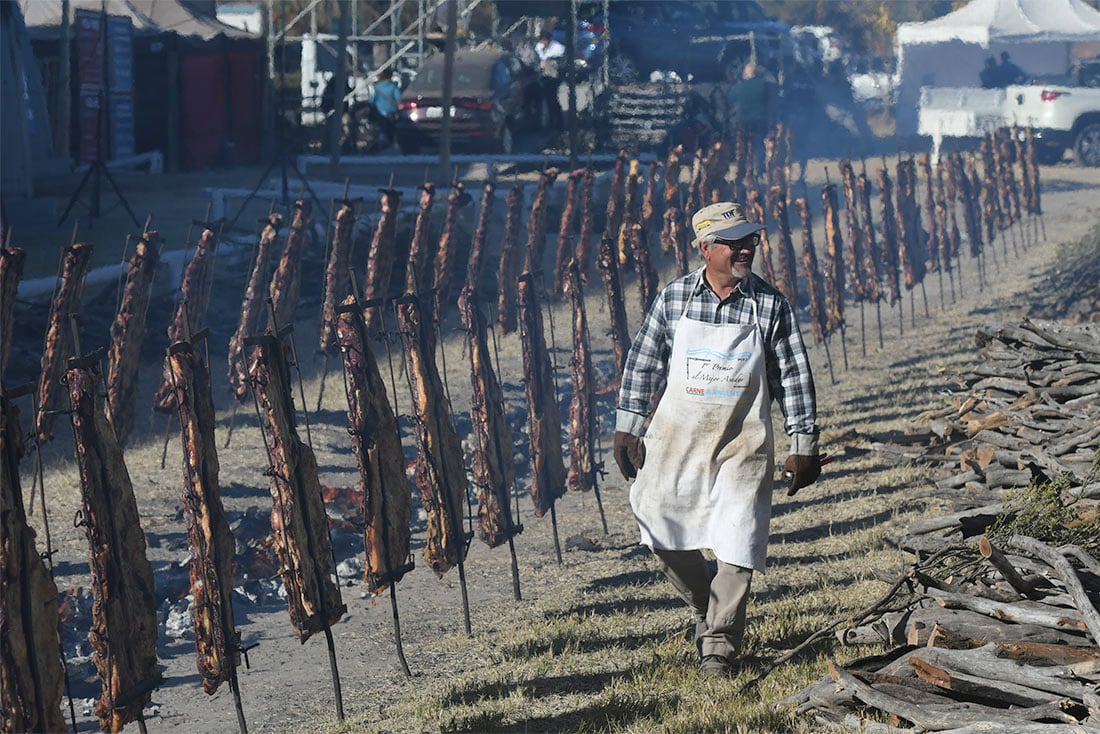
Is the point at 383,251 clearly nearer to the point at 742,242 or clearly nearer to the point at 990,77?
the point at 742,242

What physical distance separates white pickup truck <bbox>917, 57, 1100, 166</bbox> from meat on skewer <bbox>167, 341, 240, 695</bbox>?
28.1 meters

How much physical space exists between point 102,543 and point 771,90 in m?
29.0

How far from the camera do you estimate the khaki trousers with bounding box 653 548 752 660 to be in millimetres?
6250

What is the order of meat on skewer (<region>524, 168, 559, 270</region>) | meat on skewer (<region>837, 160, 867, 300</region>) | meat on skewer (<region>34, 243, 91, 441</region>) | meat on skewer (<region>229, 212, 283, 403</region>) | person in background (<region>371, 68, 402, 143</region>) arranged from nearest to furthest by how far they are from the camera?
1. meat on skewer (<region>34, 243, 91, 441</region>)
2. meat on skewer (<region>229, 212, 283, 403</region>)
3. meat on skewer (<region>524, 168, 559, 270</region>)
4. meat on skewer (<region>837, 160, 867, 300</region>)
5. person in background (<region>371, 68, 402, 143</region>)

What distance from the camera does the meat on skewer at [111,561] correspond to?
19.1 ft

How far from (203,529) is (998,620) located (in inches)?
125

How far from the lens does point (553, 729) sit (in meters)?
5.86

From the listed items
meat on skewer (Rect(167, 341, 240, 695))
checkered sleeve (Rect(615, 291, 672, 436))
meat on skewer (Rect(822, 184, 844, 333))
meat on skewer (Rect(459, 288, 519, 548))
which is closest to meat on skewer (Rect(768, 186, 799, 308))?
meat on skewer (Rect(822, 184, 844, 333))

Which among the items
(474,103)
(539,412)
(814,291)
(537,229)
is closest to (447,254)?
(537,229)

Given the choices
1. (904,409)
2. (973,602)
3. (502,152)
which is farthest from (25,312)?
(502,152)

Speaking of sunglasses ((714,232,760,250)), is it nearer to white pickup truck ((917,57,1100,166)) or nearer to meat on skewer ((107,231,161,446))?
meat on skewer ((107,231,161,446))

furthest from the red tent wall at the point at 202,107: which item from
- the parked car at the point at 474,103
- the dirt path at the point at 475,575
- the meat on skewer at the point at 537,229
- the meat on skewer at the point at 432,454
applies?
the meat on skewer at the point at 432,454

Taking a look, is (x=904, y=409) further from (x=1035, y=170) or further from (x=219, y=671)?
(x=1035, y=170)

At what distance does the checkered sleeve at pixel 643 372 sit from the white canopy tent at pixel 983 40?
34.5 m
